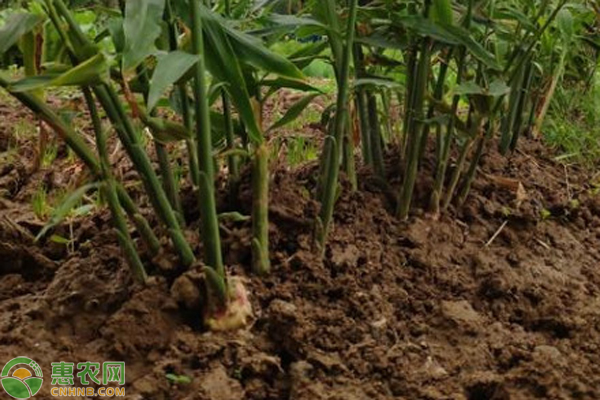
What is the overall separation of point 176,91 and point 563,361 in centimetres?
75

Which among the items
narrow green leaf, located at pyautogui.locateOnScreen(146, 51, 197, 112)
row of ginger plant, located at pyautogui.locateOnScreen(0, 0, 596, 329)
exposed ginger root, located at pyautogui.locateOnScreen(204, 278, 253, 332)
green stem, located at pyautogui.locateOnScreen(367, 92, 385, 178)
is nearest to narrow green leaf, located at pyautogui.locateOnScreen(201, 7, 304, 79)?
row of ginger plant, located at pyautogui.locateOnScreen(0, 0, 596, 329)

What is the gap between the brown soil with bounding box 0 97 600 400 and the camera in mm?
1243

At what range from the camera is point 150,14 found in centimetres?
112

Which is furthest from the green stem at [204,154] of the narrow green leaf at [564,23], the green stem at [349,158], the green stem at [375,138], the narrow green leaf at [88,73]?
the narrow green leaf at [564,23]

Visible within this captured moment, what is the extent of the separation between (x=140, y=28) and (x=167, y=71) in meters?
0.08

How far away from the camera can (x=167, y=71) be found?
1.07 metres

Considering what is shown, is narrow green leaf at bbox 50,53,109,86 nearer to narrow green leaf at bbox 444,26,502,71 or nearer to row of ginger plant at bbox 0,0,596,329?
row of ginger plant at bbox 0,0,596,329

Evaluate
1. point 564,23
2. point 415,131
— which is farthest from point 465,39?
point 564,23

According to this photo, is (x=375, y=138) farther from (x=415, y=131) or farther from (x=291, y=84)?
(x=291, y=84)

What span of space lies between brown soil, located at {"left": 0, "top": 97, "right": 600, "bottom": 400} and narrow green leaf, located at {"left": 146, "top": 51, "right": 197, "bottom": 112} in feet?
1.05

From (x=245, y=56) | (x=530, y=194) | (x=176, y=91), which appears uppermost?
(x=245, y=56)

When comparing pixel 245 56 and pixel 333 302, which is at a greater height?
pixel 245 56

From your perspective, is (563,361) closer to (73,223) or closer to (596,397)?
(596,397)

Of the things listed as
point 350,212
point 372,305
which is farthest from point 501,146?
point 372,305
